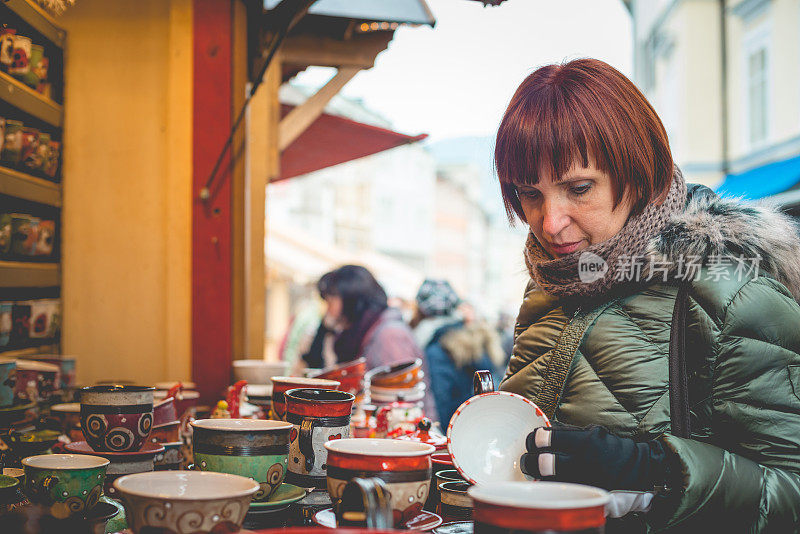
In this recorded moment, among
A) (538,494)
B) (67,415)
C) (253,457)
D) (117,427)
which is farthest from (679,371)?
(67,415)

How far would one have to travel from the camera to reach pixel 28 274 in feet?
9.15

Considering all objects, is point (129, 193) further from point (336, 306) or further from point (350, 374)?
point (336, 306)

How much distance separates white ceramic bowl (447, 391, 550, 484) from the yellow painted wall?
2.05 meters

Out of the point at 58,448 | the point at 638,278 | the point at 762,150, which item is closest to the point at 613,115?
the point at 638,278

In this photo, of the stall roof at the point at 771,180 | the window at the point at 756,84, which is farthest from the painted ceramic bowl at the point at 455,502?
the window at the point at 756,84

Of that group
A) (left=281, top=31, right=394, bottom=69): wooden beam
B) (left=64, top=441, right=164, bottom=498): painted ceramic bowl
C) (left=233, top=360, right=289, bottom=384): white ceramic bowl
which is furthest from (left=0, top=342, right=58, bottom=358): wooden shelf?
(left=281, top=31, right=394, bottom=69): wooden beam

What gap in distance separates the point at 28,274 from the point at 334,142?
10.7 feet

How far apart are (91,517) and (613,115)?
1387 millimetres

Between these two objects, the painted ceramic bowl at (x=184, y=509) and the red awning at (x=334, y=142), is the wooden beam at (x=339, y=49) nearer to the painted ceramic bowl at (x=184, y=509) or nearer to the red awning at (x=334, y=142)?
the red awning at (x=334, y=142)

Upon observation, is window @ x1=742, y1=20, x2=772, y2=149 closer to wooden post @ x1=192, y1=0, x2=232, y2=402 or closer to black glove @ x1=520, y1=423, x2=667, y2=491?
wooden post @ x1=192, y1=0, x2=232, y2=402

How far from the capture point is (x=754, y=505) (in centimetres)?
151

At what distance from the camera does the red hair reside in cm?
179

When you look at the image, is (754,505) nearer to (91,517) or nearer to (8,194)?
(91,517)

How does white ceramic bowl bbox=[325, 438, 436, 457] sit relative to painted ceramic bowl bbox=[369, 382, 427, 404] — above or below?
above
